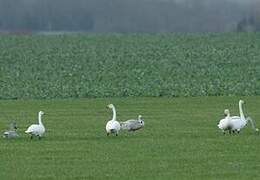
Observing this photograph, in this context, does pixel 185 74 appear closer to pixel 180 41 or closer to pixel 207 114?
pixel 207 114

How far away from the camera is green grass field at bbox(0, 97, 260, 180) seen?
711 inches

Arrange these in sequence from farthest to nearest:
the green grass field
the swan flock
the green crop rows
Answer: the green crop rows, the swan flock, the green grass field

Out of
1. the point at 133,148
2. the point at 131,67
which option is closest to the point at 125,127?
the point at 133,148

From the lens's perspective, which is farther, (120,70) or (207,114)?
(120,70)

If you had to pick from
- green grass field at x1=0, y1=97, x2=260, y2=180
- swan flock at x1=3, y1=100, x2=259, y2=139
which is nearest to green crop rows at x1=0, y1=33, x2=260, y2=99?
green grass field at x1=0, y1=97, x2=260, y2=180

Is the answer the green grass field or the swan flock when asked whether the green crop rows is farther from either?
the swan flock

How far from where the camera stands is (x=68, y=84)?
4788 centimetres

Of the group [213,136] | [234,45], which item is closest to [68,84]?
[213,136]

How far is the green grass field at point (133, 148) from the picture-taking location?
1806 cm

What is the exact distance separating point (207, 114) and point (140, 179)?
14485mm

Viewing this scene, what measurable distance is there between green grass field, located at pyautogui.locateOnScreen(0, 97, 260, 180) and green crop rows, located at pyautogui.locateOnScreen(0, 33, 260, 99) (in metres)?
9.79

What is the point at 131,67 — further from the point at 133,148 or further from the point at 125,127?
the point at 133,148

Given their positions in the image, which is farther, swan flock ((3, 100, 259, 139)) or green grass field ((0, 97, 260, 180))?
swan flock ((3, 100, 259, 139))

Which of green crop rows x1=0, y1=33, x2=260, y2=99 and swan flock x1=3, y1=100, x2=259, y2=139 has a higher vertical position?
green crop rows x1=0, y1=33, x2=260, y2=99
